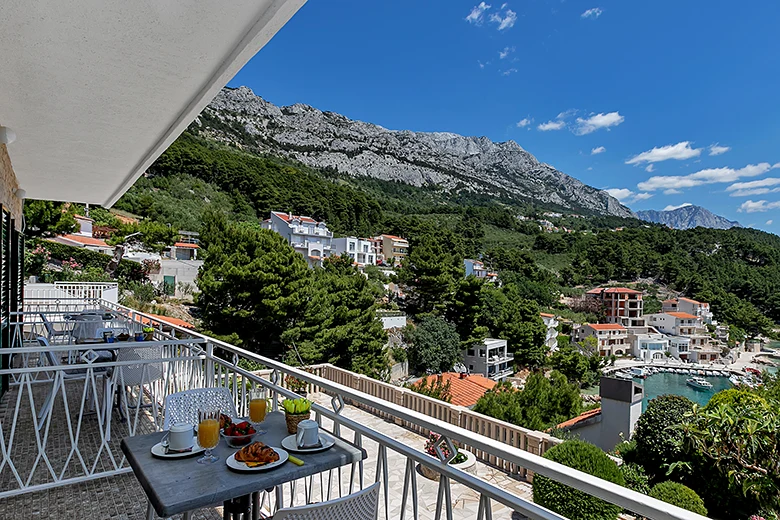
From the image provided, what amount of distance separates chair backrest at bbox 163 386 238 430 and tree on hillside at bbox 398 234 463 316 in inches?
1055

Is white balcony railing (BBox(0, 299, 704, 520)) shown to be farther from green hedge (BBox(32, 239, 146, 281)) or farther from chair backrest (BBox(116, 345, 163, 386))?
green hedge (BBox(32, 239, 146, 281))

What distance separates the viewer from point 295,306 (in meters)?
17.9

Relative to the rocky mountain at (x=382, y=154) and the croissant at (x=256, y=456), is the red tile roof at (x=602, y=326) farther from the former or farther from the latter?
the rocky mountain at (x=382, y=154)

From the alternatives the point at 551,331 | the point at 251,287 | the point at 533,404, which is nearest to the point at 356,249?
the point at 551,331

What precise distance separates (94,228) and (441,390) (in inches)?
1042

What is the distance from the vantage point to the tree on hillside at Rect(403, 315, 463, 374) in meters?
24.6

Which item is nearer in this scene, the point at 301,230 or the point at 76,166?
the point at 76,166

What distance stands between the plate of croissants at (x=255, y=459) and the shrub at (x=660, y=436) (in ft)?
24.6

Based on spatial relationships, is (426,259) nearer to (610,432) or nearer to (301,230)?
(301,230)

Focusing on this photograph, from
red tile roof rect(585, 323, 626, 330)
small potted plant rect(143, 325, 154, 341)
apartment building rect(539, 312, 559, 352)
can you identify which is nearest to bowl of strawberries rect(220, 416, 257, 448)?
small potted plant rect(143, 325, 154, 341)

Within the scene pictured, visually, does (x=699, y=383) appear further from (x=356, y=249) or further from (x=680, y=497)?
(x=680, y=497)

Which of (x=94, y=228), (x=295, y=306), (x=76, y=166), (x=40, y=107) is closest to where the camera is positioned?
(x=40, y=107)

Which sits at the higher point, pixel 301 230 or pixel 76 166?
pixel 301 230

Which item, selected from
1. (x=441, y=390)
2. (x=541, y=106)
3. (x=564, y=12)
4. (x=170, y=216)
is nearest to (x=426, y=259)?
(x=441, y=390)
